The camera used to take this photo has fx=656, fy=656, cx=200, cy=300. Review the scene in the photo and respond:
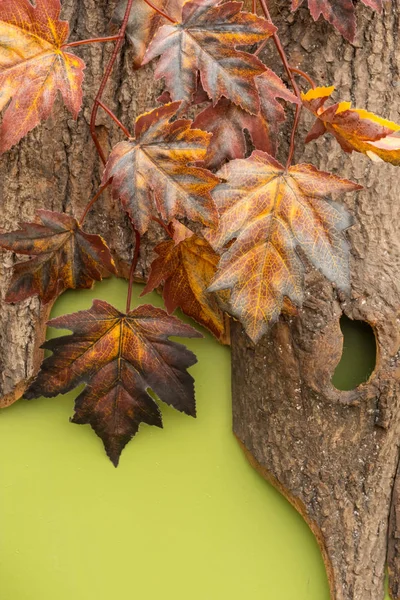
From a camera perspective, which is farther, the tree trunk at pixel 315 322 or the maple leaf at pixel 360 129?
the tree trunk at pixel 315 322

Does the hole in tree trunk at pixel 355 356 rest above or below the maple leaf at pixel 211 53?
below

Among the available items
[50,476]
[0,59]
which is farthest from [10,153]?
[50,476]

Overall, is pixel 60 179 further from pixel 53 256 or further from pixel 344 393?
pixel 344 393

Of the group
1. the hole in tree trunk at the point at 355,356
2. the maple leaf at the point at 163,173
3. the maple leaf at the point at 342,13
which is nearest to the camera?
the maple leaf at the point at 163,173

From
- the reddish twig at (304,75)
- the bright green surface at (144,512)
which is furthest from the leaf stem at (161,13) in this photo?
the bright green surface at (144,512)

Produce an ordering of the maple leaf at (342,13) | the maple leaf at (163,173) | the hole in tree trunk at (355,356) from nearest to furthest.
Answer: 1. the maple leaf at (163,173)
2. the maple leaf at (342,13)
3. the hole in tree trunk at (355,356)

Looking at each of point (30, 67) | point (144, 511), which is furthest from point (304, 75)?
point (144, 511)

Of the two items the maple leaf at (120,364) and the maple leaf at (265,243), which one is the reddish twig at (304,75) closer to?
the maple leaf at (265,243)
